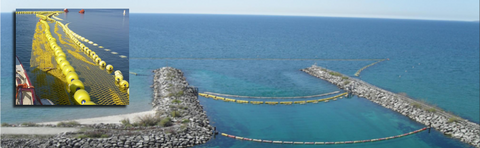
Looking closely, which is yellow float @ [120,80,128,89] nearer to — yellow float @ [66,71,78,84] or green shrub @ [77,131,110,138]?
yellow float @ [66,71,78,84]

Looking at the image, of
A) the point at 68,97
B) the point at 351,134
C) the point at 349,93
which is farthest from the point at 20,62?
the point at 349,93

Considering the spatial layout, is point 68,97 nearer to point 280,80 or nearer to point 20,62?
point 20,62

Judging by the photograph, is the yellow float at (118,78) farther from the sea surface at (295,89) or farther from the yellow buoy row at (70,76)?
the sea surface at (295,89)

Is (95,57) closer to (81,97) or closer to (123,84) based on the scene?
(123,84)

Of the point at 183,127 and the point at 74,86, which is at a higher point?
the point at 74,86

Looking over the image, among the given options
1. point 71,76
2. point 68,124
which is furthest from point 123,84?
point 68,124
